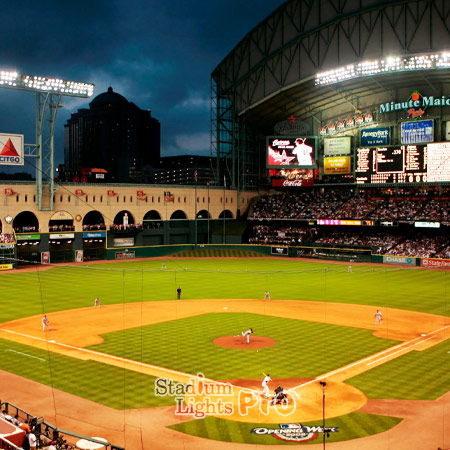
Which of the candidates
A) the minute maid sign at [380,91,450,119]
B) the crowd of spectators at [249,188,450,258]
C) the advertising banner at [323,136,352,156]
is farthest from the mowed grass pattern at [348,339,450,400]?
the advertising banner at [323,136,352,156]

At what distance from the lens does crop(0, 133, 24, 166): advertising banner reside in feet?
207

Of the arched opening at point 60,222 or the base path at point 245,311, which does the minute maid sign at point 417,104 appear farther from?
the arched opening at point 60,222

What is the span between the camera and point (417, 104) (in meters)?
71.6

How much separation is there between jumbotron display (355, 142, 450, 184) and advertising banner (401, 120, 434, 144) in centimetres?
144

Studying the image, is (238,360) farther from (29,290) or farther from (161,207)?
(161,207)

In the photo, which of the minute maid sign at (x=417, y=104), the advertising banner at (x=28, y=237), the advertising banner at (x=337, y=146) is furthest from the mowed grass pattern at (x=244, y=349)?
the advertising banner at (x=337, y=146)

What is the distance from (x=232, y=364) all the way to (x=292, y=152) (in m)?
60.5

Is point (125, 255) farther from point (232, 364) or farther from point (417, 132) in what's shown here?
point (232, 364)

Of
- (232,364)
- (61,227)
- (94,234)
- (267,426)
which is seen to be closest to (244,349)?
(232,364)

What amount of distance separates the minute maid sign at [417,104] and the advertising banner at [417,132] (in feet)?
8.80

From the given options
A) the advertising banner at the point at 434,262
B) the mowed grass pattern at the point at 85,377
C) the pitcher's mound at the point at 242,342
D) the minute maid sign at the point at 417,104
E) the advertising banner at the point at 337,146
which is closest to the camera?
the mowed grass pattern at the point at 85,377

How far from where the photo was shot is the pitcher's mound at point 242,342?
95.7 feet

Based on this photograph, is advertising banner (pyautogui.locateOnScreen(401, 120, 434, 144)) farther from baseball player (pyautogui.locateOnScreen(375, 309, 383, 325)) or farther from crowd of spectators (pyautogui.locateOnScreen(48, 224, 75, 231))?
crowd of spectators (pyautogui.locateOnScreen(48, 224, 75, 231))

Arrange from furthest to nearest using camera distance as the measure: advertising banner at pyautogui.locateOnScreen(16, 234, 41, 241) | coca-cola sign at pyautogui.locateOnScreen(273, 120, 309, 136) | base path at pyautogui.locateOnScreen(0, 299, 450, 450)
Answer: coca-cola sign at pyautogui.locateOnScreen(273, 120, 309, 136), advertising banner at pyautogui.locateOnScreen(16, 234, 41, 241), base path at pyautogui.locateOnScreen(0, 299, 450, 450)
